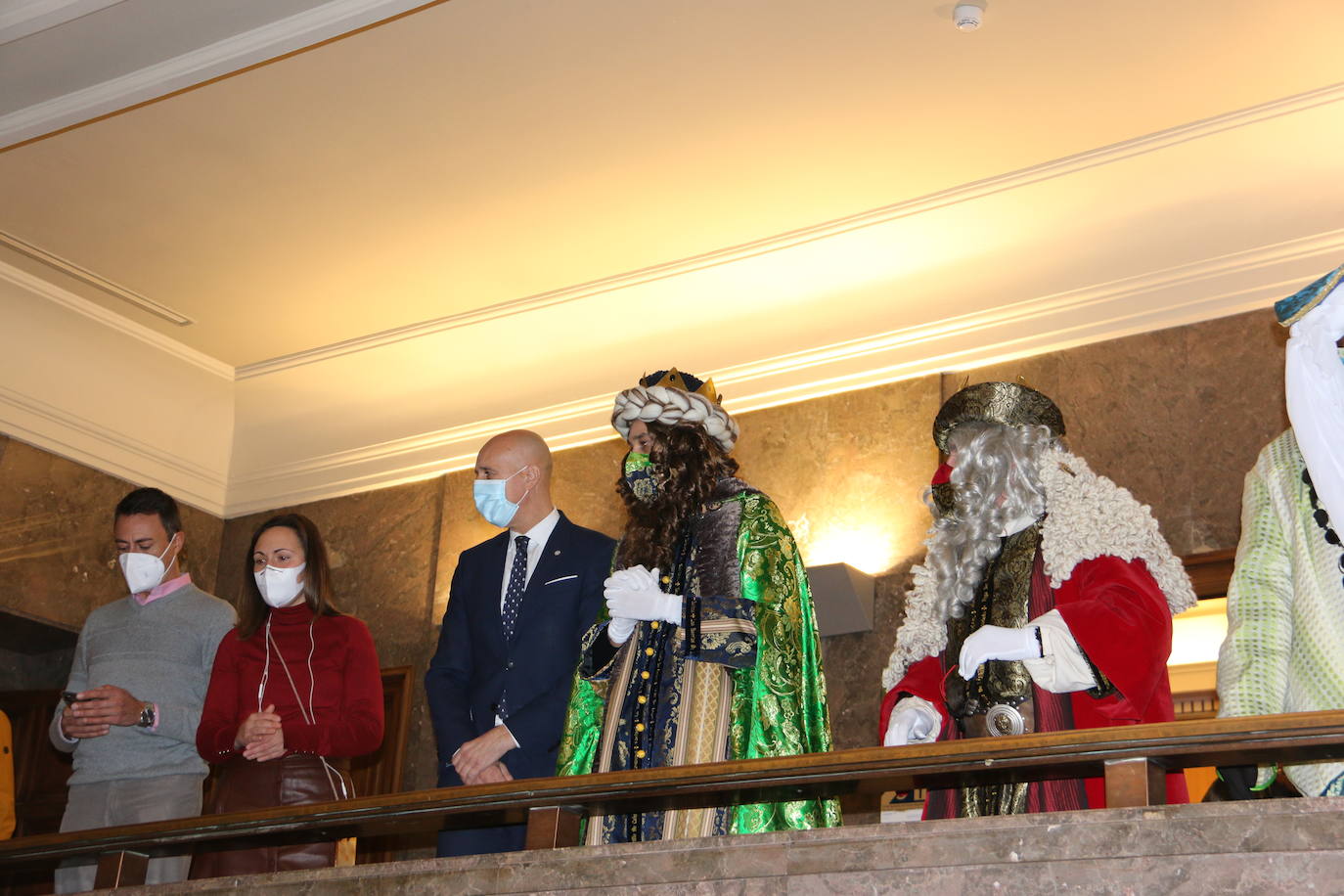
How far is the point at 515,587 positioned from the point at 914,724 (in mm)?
1379

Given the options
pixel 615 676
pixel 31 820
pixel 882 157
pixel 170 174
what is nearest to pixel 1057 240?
pixel 882 157

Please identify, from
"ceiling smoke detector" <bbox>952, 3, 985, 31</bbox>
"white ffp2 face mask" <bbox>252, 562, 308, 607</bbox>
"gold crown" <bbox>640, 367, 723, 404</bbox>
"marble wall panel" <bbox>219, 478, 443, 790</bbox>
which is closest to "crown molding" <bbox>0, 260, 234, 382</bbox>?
"marble wall panel" <bbox>219, 478, 443, 790</bbox>

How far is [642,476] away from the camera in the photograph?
4285 mm

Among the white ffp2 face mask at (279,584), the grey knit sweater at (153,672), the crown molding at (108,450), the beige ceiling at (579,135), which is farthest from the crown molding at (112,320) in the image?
the white ffp2 face mask at (279,584)

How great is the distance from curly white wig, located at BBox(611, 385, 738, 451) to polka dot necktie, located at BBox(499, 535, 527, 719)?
1.64 feet

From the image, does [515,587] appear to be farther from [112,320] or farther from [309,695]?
[112,320]

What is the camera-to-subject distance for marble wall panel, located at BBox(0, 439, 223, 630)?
7516mm

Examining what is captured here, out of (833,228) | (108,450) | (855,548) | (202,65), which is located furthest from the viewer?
(108,450)

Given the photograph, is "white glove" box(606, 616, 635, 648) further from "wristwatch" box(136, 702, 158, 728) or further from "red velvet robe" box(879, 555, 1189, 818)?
"wristwatch" box(136, 702, 158, 728)

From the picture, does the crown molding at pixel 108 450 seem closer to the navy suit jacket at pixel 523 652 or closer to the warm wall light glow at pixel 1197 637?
the navy suit jacket at pixel 523 652

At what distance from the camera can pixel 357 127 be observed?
6.35 m

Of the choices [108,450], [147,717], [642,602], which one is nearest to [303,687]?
[147,717]

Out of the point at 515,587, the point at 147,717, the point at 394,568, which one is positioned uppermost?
the point at 394,568

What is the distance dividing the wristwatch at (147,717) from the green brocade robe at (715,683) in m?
1.33
